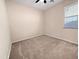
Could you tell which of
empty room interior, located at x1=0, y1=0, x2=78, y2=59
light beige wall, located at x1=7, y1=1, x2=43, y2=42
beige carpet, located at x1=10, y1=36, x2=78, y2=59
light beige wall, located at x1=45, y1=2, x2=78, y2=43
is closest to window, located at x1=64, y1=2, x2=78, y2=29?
empty room interior, located at x1=0, y1=0, x2=78, y2=59

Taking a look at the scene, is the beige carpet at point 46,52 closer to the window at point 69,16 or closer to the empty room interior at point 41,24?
the empty room interior at point 41,24

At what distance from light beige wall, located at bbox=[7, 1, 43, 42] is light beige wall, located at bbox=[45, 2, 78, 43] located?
0.74 meters

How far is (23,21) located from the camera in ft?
15.8

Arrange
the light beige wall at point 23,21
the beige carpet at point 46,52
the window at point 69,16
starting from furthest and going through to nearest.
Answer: the light beige wall at point 23,21 < the window at point 69,16 < the beige carpet at point 46,52

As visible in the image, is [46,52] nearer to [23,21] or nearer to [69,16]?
[69,16]

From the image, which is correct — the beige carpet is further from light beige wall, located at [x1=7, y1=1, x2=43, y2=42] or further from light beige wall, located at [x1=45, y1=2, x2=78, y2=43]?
light beige wall, located at [x1=7, y1=1, x2=43, y2=42]

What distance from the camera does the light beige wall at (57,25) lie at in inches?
151

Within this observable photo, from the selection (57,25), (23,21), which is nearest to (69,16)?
(57,25)

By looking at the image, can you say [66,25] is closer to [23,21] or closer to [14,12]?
[23,21]

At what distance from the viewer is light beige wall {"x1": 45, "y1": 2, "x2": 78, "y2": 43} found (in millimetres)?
3840

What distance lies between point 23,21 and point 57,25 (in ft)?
7.42

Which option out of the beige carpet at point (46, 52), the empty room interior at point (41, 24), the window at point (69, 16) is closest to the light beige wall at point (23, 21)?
the empty room interior at point (41, 24)

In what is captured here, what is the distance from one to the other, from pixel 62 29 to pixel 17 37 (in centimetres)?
281

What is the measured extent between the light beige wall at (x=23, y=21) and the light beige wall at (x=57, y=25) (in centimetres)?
74
